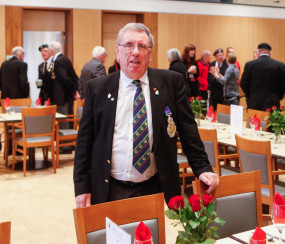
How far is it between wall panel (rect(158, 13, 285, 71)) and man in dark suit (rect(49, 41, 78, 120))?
3892 mm

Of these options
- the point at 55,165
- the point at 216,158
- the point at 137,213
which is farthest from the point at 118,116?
the point at 55,165

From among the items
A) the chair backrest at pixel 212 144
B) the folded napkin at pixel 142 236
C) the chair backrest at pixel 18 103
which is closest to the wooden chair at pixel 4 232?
the folded napkin at pixel 142 236

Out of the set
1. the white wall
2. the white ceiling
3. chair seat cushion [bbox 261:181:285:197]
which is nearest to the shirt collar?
chair seat cushion [bbox 261:181:285:197]

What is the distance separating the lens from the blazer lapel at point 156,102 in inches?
109

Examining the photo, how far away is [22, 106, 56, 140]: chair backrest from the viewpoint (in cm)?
696

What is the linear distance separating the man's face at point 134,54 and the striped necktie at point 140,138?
0.64 feet

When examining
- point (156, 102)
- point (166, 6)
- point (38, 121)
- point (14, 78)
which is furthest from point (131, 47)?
point (166, 6)

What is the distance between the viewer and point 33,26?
11.2 metres

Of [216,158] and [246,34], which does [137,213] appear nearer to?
[216,158]

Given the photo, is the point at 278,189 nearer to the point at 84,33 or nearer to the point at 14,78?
the point at 14,78

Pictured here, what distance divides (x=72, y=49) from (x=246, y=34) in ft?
15.5

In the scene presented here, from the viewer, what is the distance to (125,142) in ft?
9.08

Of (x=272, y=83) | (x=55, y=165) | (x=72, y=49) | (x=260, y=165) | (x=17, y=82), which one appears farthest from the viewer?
(x=72, y=49)

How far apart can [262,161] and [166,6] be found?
8.49m
